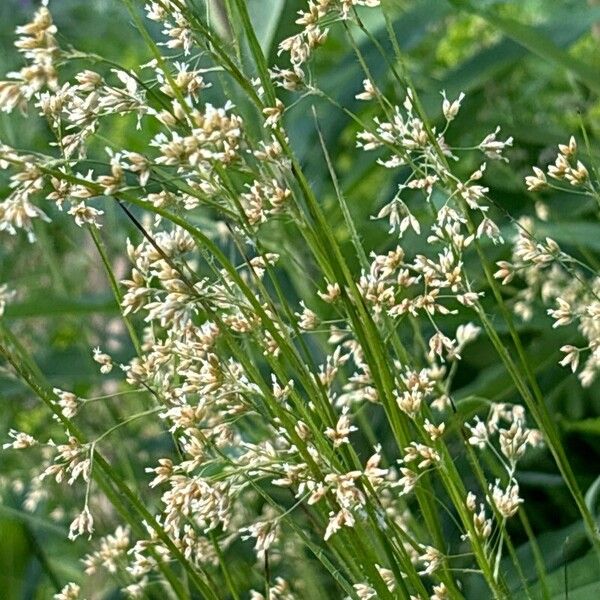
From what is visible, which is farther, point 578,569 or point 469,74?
point 469,74

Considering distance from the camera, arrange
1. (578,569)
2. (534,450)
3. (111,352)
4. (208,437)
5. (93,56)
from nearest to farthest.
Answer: (93,56) < (208,437) < (578,569) < (534,450) < (111,352)

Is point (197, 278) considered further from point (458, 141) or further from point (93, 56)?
point (458, 141)

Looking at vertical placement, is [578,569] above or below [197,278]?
below

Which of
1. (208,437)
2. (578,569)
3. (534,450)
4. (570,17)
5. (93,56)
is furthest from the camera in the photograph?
(570,17)

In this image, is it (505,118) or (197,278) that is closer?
(197,278)

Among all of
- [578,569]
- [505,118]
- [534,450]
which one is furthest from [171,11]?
[505,118]

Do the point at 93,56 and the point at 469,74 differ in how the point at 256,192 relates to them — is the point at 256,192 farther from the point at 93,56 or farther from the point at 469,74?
the point at 469,74

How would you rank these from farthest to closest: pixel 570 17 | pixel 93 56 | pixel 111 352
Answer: pixel 111 352, pixel 570 17, pixel 93 56

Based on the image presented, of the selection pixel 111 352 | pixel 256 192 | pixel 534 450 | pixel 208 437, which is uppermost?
pixel 256 192

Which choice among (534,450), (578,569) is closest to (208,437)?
(578,569)
